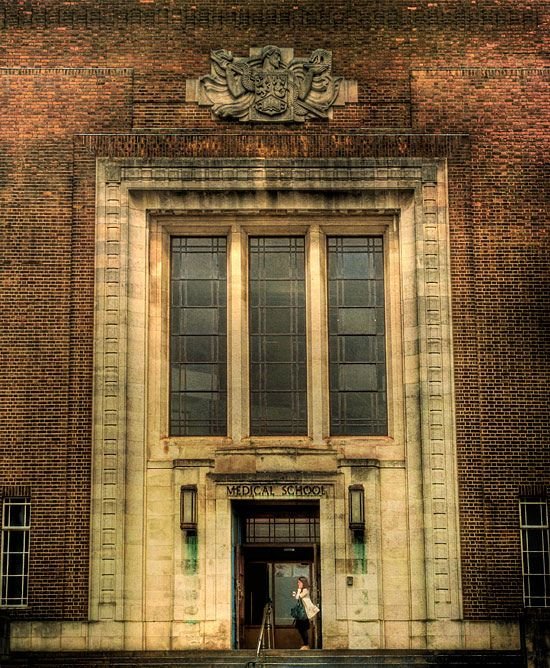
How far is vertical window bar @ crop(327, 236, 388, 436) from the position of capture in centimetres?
2275

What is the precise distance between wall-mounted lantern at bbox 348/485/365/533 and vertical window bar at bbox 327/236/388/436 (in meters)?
1.17

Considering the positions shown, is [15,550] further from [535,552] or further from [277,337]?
[535,552]

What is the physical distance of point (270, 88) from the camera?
23.2 meters

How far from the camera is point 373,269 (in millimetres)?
23266

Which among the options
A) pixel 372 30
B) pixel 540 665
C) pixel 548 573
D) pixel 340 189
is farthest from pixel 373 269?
pixel 540 665

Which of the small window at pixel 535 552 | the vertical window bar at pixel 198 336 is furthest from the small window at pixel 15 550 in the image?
the small window at pixel 535 552

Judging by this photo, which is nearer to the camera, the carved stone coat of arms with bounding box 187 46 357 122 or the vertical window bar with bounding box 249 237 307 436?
the vertical window bar with bounding box 249 237 307 436

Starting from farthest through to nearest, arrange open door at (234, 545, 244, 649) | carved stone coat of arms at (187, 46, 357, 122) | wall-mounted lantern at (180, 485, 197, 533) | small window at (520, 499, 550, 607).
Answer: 1. carved stone coat of arms at (187, 46, 357, 122)
2. open door at (234, 545, 244, 649)
3. wall-mounted lantern at (180, 485, 197, 533)
4. small window at (520, 499, 550, 607)

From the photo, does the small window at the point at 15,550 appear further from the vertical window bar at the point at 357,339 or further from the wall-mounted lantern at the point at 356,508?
the vertical window bar at the point at 357,339

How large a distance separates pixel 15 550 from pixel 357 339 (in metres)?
7.23

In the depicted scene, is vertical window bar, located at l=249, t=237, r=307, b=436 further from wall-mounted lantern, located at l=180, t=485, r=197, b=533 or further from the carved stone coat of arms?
the carved stone coat of arms

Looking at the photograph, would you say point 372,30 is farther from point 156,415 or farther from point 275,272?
point 156,415

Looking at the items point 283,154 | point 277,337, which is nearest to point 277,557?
point 277,337

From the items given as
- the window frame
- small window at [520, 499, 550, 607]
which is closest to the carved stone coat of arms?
the window frame
